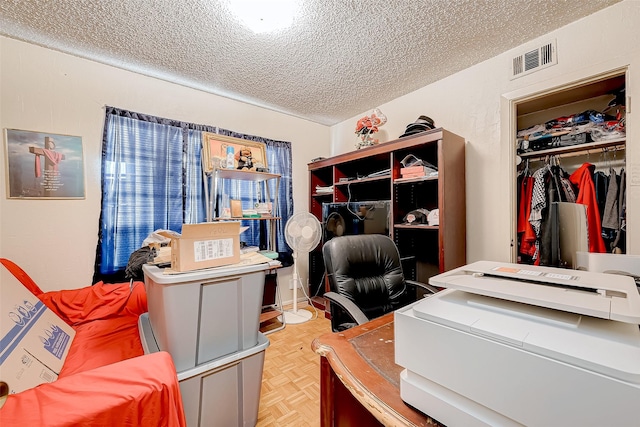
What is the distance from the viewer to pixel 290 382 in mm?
1785

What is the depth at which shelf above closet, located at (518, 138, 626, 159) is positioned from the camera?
5.84 ft

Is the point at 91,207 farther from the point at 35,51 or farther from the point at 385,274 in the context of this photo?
the point at 385,274

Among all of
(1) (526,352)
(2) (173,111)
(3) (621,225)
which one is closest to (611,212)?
(3) (621,225)

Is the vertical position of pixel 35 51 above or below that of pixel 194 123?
above

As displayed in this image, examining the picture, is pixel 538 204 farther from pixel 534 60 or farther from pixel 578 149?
pixel 534 60

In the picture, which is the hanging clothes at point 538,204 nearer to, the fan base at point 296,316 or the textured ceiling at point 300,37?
the textured ceiling at point 300,37

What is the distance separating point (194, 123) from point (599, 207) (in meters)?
3.57

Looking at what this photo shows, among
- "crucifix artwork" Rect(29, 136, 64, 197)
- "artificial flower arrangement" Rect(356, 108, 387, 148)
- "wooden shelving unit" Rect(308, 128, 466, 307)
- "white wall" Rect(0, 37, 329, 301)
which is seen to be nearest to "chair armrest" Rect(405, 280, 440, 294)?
"wooden shelving unit" Rect(308, 128, 466, 307)

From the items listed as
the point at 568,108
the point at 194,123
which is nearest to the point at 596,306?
the point at 568,108

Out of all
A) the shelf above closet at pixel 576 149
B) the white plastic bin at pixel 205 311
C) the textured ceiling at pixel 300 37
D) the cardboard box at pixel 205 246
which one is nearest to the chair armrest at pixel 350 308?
the white plastic bin at pixel 205 311

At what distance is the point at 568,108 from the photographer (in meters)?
Answer: 2.16

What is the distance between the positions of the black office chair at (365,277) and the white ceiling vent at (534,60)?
1706 mm

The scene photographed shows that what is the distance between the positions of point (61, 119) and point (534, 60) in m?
3.71

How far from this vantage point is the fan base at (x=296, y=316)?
2752 millimetres
